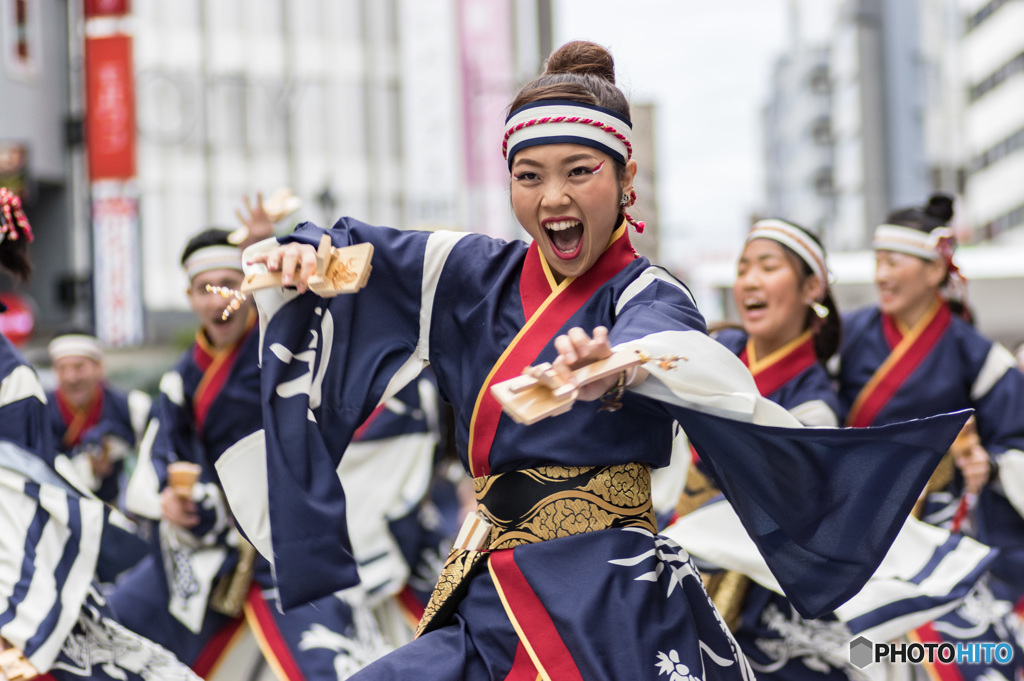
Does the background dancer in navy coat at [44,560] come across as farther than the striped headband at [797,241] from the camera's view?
No

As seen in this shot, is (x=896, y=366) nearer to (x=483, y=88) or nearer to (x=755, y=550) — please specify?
(x=755, y=550)

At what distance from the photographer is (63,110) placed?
19.3 metres

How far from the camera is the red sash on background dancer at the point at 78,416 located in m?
7.24

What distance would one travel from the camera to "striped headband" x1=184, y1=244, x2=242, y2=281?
14.4ft

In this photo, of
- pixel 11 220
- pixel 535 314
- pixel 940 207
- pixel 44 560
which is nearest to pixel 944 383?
pixel 940 207

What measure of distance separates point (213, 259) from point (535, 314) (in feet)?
7.52

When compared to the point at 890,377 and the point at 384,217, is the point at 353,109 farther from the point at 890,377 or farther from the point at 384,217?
the point at 890,377

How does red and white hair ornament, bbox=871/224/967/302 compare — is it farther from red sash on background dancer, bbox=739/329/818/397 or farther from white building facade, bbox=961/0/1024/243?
white building facade, bbox=961/0/1024/243

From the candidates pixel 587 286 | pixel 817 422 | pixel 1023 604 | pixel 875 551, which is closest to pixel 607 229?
pixel 587 286

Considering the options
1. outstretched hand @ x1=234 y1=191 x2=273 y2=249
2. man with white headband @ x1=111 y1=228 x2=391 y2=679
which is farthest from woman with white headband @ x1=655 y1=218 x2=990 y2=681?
outstretched hand @ x1=234 y1=191 x2=273 y2=249

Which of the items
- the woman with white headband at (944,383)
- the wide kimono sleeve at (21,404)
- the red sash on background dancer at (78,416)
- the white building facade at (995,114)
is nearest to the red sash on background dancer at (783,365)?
the woman with white headband at (944,383)

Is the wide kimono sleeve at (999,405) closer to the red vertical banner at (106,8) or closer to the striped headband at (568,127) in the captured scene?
the striped headband at (568,127)

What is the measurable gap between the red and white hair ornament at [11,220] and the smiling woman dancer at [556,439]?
4.36 feet

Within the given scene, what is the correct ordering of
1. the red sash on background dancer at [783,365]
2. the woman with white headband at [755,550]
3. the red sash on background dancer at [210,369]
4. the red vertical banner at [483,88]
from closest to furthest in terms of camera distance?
1. the woman with white headband at [755,550]
2. the red sash on background dancer at [783,365]
3. the red sash on background dancer at [210,369]
4. the red vertical banner at [483,88]
